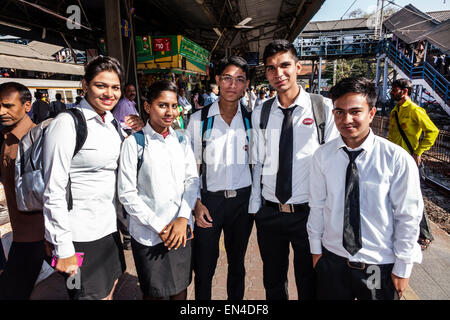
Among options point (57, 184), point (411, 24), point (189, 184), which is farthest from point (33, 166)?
point (411, 24)

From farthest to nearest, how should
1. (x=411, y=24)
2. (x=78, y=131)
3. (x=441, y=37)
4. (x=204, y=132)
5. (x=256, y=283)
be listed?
(x=411, y=24), (x=441, y=37), (x=256, y=283), (x=204, y=132), (x=78, y=131)

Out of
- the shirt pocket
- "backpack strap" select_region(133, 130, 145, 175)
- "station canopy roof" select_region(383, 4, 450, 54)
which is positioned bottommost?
the shirt pocket

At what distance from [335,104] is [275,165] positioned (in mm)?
720

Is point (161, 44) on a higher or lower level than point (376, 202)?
higher

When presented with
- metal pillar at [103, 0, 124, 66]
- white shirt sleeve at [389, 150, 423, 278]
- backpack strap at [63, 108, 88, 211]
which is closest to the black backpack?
backpack strap at [63, 108, 88, 211]

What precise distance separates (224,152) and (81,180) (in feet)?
3.96

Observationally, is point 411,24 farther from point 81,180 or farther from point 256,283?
point 81,180

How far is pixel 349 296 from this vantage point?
1.86 meters

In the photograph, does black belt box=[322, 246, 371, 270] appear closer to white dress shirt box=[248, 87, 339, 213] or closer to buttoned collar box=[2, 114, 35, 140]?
white dress shirt box=[248, 87, 339, 213]

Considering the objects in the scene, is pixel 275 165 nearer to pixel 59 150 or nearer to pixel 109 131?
pixel 109 131

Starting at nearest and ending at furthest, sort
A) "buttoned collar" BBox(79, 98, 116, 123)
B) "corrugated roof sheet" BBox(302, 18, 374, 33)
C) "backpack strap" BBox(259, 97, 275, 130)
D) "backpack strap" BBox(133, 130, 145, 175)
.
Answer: "buttoned collar" BBox(79, 98, 116, 123)
"backpack strap" BBox(133, 130, 145, 175)
"backpack strap" BBox(259, 97, 275, 130)
"corrugated roof sheet" BBox(302, 18, 374, 33)

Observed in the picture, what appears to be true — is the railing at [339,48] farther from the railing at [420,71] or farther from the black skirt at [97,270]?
the black skirt at [97,270]

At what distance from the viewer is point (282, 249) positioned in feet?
7.88

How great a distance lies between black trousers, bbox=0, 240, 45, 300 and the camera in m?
2.11
